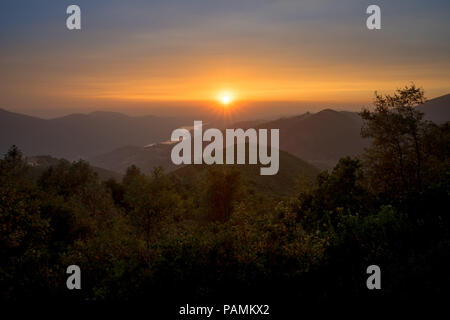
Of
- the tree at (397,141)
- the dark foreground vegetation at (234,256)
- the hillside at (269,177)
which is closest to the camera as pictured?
the dark foreground vegetation at (234,256)

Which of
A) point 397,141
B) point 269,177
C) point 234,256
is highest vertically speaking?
point 269,177

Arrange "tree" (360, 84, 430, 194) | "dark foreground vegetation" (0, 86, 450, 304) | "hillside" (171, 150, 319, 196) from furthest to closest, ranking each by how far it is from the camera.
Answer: "hillside" (171, 150, 319, 196) < "tree" (360, 84, 430, 194) < "dark foreground vegetation" (0, 86, 450, 304)

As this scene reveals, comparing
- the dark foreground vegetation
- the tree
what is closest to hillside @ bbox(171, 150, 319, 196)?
the tree

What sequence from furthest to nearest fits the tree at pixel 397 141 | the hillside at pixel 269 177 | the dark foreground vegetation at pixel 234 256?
the hillside at pixel 269 177, the tree at pixel 397 141, the dark foreground vegetation at pixel 234 256

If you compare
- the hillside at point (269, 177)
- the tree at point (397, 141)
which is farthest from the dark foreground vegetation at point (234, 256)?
the hillside at point (269, 177)

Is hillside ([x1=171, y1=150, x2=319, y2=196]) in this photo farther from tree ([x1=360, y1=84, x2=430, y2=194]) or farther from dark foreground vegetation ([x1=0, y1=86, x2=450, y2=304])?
dark foreground vegetation ([x1=0, y1=86, x2=450, y2=304])

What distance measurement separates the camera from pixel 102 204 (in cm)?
5903

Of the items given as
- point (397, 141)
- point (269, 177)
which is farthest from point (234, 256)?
point (269, 177)

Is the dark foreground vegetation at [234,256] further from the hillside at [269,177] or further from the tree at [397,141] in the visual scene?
the hillside at [269,177]

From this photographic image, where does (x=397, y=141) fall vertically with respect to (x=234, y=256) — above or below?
above

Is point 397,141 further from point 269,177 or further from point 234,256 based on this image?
point 269,177

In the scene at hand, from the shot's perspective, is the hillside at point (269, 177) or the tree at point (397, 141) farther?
the hillside at point (269, 177)
